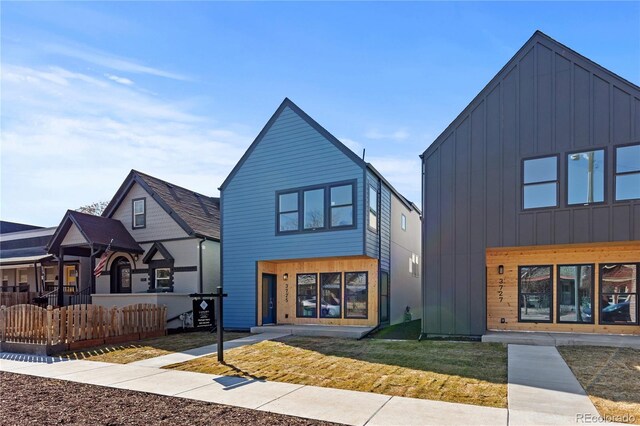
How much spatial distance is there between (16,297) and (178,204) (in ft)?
35.5

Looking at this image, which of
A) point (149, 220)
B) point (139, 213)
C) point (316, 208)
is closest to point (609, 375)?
point (316, 208)

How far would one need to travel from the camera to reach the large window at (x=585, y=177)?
11.9 metres

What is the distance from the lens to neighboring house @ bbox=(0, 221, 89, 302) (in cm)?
2250

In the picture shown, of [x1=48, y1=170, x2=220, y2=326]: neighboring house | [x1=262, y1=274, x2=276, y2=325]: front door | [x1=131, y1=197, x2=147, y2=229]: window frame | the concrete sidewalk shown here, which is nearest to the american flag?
[x1=48, y1=170, x2=220, y2=326]: neighboring house

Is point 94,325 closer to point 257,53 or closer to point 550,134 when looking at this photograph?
point 257,53

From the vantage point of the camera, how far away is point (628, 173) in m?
11.6

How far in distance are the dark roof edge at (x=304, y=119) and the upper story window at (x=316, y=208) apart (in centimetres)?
109

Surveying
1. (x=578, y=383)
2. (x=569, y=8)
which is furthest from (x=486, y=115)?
(x=578, y=383)

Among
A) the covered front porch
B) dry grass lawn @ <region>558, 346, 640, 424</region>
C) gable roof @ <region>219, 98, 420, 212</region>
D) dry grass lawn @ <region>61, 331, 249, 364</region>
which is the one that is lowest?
dry grass lawn @ <region>61, 331, 249, 364</region>

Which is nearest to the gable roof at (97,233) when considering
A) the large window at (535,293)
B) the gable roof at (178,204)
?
the gable roof at (178,204)

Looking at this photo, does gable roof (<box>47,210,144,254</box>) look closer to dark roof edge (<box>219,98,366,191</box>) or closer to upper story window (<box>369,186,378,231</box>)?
dark roof edge (<box>219,98,366,191</box>)

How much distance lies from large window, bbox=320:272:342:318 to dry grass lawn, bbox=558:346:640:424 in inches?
301

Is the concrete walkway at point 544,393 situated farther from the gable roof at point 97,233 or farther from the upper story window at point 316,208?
the gable roof at point 97,233

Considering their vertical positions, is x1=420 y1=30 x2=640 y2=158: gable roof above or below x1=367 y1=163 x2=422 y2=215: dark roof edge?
above
